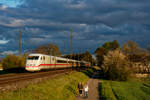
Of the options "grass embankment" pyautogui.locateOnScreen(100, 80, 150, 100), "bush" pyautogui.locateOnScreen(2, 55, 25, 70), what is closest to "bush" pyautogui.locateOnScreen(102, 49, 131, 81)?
"grass embankment" pyautogui.locateOnScreen(100, 80, 150, 100)

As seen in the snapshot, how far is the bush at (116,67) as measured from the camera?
4425 centimetres

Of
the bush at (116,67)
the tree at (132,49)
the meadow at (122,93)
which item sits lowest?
the meadow at (122,93)

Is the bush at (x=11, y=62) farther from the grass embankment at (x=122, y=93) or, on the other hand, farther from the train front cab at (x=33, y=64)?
the grass embankment at (x=122, y=93)

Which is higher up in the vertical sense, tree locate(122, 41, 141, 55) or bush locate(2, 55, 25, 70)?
tree locate(122, 41, 141, 55)

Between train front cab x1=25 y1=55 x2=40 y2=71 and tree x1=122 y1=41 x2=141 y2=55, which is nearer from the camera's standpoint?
train front cab x1=25 y1=55 x2=40 y2=71

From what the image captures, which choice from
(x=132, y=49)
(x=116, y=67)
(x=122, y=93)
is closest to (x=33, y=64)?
(x=122, y=93)

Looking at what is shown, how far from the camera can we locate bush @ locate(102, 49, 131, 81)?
4425cm

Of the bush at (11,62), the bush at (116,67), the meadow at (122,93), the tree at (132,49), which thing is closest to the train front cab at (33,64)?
the bush at (11,62)

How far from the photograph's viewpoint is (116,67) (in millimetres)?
45156

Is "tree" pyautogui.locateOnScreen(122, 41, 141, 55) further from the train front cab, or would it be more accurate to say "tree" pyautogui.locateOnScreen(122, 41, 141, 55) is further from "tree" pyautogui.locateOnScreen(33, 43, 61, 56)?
the train front cab

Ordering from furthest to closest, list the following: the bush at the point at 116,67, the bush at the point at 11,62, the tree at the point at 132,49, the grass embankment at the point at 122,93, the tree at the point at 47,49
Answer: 1. the tree at the point at 47,49
2. the tree at the point at 132,49
3. the bush at the point at 116,67
4. the bush at the point at 11,62
5. the grass embankment at the point at 122,93

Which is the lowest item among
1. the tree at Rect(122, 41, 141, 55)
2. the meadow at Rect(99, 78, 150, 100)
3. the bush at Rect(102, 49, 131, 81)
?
the meadow at Rect(99, 78, 150, 100)

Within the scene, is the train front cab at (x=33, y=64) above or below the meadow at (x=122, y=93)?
above

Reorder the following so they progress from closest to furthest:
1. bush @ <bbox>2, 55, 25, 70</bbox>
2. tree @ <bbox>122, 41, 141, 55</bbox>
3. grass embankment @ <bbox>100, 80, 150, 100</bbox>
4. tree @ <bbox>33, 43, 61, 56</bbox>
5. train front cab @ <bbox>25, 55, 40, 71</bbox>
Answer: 1. grass embankment @ <bbox>100, 80, 150, 100</bbox>
2. train front cab @ <bbox>25, 55, 40, 71</bbox>
3. bush @ <bbox>2, 55, 25, 70</bbox>
4. tree @ <bbox>122, 41, 141, 55</bbox>
5. tree @ <bbox>33, 43, 61, 56</bbox>
